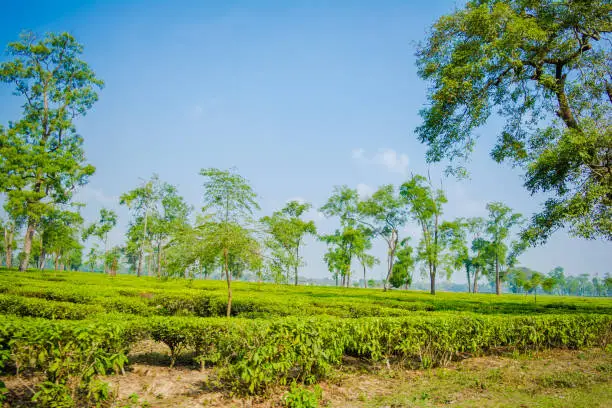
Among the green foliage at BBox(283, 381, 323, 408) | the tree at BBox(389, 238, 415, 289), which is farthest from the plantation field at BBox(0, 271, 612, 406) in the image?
the tree at BBox(389, 238, 415, 289)

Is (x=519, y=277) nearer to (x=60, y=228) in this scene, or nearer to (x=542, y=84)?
(x=542, y=84)

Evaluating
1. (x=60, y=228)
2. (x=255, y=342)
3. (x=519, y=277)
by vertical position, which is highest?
(x=60, y=228)

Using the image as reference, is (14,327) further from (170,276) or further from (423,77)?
(423,77)

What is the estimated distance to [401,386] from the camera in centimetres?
649

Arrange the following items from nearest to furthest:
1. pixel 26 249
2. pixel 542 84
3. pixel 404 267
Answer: pixel 542 84, pixel 26 249, pixel 404 267

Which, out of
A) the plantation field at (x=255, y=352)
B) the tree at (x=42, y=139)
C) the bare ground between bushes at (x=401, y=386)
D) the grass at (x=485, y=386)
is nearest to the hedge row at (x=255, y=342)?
the plantation field at (x=255, y=352)

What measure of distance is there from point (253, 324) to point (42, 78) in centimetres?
3906

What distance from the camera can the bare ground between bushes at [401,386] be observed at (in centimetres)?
535

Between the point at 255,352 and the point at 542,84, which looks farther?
the point at 542,84

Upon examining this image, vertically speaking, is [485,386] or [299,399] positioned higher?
[299,399]

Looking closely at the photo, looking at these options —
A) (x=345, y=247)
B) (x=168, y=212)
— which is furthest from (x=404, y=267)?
(x=168, y=212)

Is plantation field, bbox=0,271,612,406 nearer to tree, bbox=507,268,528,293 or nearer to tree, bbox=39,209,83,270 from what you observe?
tree, bbox=39,209,83,270

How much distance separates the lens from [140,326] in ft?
21.1

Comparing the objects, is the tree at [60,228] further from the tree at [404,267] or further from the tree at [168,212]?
the tree at [404,267]
